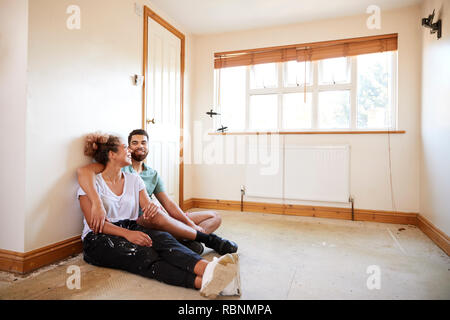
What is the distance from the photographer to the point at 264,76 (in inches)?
149

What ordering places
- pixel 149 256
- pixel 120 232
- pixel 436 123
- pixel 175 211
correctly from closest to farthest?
pixel 149 256 → pixel 120 232 → pixel 175 211 → pixel 436 123

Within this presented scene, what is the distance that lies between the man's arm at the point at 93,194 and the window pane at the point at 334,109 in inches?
103

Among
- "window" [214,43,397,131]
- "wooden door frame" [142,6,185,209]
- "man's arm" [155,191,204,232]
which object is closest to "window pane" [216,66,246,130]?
Answer: "window" [214,43,397,131]

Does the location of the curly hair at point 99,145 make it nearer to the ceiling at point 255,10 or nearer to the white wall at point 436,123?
the ceiling at point 255,10

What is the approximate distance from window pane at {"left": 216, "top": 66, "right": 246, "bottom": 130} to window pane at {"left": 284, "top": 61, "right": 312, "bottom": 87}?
582 mm

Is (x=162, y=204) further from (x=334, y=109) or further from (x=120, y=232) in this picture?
(x=334, y=109)

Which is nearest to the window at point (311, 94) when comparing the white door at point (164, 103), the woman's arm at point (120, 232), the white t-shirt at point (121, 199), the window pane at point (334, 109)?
the window pane at point (334, 109)

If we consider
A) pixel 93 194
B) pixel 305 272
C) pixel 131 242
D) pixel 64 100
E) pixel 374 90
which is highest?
pixel 374 90

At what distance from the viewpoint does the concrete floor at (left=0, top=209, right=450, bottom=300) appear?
1.53 meters

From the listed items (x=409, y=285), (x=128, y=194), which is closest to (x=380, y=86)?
(x=409, y=285)

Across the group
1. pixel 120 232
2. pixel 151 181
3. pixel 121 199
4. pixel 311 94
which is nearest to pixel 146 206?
pixel 121 199

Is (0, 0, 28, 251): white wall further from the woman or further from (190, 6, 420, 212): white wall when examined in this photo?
(190, 6, 420, 212): white wall

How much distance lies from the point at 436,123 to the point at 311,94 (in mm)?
1383

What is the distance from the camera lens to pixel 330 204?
3.41 meters
